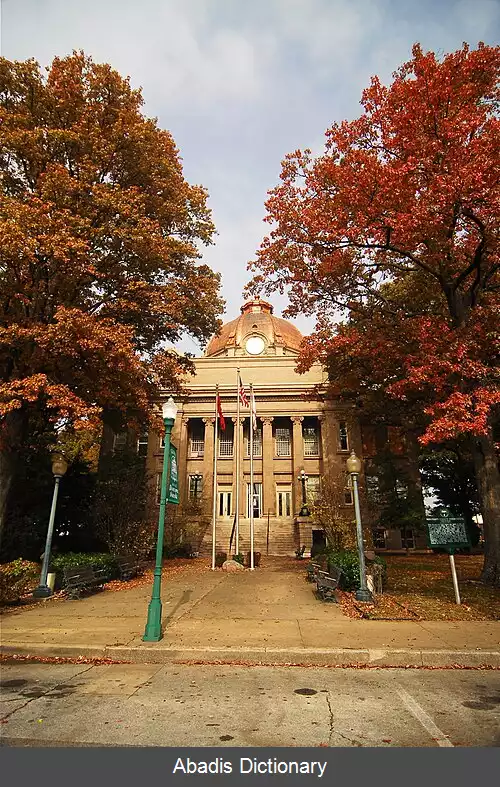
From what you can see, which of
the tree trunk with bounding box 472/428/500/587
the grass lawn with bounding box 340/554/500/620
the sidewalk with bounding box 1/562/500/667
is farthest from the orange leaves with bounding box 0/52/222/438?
the tree trunk with bounding box 472/428/500/587

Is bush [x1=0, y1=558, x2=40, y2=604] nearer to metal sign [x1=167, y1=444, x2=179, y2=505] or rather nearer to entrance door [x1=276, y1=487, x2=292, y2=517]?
metal sign [x1=167, y1=444, x2=179, y2=505]

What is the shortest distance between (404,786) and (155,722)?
8.14 ft

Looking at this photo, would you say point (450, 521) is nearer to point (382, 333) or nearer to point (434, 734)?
point (382, 333)

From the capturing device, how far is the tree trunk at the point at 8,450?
1495 centimetres

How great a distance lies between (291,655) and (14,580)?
28.6 ft

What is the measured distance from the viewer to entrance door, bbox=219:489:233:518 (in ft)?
125

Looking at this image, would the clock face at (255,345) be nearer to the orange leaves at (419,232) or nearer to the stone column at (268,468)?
the stone column at (268,468)

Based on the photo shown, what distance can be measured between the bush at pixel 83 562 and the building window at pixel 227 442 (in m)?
23.0

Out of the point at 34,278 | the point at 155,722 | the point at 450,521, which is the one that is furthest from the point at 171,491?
the point at 34,278

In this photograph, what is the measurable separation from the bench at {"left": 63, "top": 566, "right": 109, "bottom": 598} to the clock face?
35091 mm

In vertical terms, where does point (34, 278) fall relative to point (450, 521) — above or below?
above

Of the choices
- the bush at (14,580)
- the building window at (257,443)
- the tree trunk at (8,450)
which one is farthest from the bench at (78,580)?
the building window at (257,443)

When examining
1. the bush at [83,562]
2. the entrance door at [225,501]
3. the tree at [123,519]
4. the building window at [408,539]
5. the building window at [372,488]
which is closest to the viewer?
the bush at [83,562]

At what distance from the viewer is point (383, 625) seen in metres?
9.37
